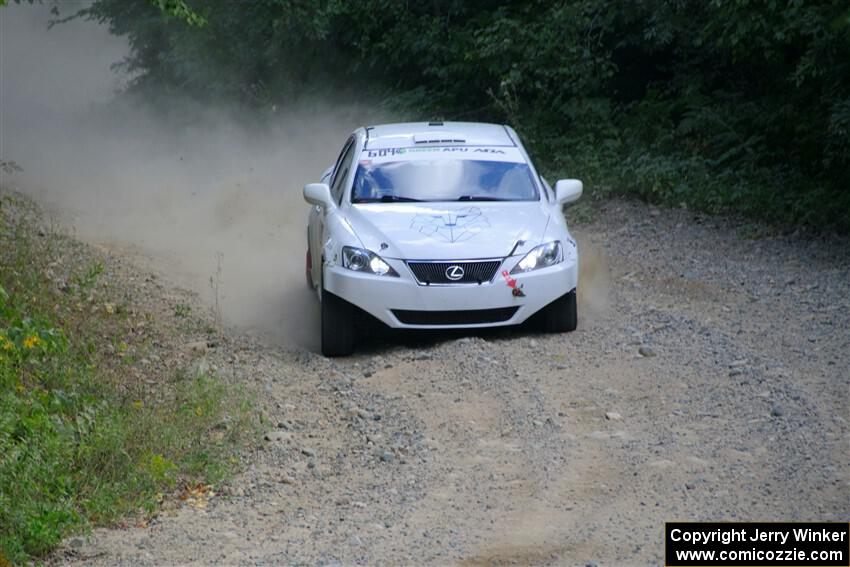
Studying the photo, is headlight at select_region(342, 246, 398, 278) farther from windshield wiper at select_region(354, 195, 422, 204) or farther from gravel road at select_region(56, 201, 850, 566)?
windshield wiper at select_region(354, 195, 422, 204)

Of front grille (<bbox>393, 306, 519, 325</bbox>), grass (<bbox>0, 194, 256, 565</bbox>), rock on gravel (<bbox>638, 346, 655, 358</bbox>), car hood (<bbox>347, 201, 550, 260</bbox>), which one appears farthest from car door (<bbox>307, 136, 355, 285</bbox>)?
rock on gravel (<bbox>638, 346, 655, 358</bbox>)

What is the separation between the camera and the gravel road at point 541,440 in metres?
6.88

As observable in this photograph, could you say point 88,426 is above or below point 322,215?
below

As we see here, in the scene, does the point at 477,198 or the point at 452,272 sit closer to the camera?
the point at 452,272

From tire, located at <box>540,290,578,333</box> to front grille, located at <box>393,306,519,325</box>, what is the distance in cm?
39

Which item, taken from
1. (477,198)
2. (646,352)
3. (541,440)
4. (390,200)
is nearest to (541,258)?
(477,198)

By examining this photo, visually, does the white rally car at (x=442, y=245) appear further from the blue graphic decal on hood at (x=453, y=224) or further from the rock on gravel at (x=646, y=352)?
the rock on gravel at (x=646, y=352)

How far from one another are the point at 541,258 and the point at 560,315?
1.70 feet

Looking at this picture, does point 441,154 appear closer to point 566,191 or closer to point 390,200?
point 390,200

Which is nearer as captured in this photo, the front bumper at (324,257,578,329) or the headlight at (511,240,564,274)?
the front bumper at (324,257,578,329)

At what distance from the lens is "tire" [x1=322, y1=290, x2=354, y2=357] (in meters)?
10.8

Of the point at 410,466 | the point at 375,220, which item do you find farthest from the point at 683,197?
the point at 410,466

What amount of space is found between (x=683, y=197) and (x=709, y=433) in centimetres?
888

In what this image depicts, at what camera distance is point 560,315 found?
11.1m
